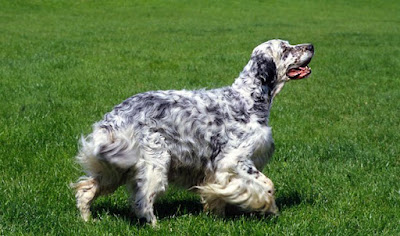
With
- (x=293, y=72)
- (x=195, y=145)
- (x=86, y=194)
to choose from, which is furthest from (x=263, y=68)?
(x=86, y=194)

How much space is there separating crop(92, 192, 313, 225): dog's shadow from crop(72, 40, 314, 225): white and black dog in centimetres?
16

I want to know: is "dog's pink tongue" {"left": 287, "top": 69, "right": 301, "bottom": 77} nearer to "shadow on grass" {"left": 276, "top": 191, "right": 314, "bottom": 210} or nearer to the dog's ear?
the dog's ear

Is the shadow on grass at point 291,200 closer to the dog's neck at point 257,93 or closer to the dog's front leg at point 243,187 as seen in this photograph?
the dog's front leg at point 243,187

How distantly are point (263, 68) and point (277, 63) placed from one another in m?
0.18

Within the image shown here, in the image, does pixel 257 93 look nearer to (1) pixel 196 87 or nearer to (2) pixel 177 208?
(2) pixel 177 208

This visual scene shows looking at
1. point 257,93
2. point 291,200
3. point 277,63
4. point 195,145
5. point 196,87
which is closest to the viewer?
point 195,145

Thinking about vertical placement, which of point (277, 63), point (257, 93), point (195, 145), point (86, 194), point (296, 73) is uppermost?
point (277, 63)

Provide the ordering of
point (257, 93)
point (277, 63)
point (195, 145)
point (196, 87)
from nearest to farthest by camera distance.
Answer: point (195, 145)
point (257, 93)
point (277, 63)
point (196, 87)

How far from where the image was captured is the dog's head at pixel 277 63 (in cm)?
527

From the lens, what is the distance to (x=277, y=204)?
5.43 meters

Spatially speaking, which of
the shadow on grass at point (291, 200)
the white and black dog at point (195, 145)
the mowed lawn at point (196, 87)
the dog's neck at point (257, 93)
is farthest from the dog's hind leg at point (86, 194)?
the shadow on grass at point (291, 200)

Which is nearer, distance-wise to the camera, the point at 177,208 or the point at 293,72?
the point at 177,208

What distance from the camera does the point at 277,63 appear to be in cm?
535

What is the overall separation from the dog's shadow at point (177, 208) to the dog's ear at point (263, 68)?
47.5 inches
